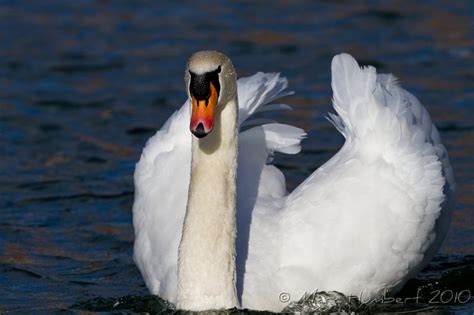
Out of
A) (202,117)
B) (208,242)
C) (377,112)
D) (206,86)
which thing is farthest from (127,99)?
(202,117)

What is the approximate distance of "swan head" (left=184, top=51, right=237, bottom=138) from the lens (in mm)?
6445

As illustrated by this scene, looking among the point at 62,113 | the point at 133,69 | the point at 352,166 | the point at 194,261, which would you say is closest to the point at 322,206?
the point at 352,166

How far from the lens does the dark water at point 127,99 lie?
9078 millimetres

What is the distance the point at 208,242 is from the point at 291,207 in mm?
832

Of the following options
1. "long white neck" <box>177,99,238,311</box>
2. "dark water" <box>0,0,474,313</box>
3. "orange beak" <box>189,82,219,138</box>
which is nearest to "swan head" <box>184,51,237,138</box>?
"orange beak" <box>189,82,219,138</box>

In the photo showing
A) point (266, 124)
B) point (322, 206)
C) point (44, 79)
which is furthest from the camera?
point (44, 79)

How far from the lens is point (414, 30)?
50.6 ft

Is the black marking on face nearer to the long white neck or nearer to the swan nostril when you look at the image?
the swan nostril

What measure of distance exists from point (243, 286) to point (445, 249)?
2.62 meters

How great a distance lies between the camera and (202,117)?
6449mm

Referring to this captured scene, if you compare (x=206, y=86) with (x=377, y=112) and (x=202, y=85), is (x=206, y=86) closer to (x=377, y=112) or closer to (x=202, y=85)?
(x=202, y=85)

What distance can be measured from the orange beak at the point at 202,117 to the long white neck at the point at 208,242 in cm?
60

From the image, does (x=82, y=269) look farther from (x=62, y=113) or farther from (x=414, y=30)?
(x=414, y=30)

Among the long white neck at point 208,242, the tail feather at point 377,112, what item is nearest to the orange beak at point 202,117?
the long white neck at point 208,242
